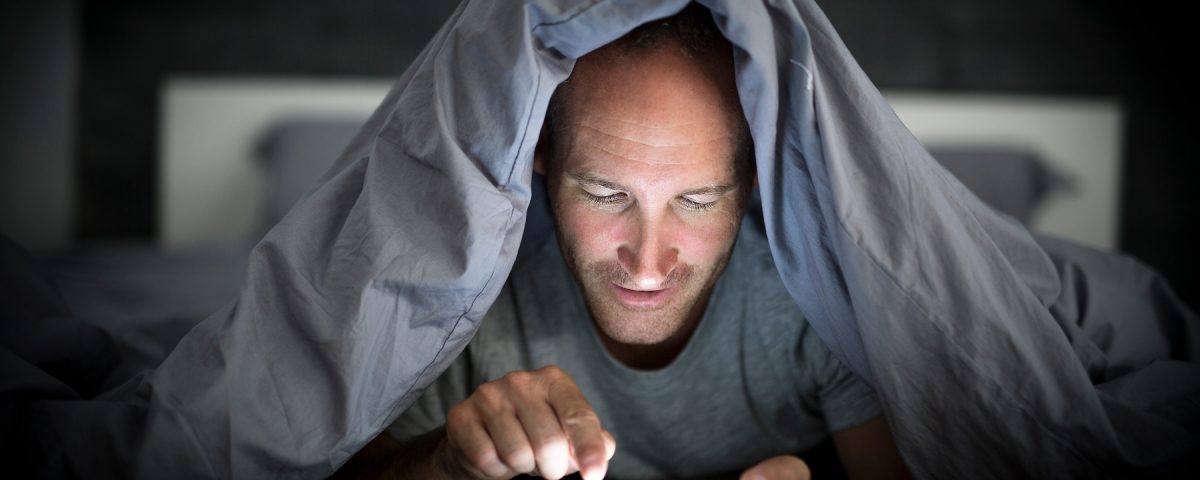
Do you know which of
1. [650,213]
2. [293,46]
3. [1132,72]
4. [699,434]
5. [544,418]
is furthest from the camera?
[1132,72]

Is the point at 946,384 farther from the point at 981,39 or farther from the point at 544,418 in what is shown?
the point at 981,39

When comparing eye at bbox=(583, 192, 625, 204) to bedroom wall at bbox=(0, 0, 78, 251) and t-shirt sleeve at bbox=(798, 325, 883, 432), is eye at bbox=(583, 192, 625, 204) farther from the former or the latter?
bedroom wall at bbox=(0, 0, 78, 251)

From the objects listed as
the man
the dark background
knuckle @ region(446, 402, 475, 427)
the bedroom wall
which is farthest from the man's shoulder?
the bedroom wall

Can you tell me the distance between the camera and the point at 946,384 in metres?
0.72

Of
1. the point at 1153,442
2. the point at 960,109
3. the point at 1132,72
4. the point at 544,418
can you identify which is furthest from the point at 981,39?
the point at 544,418

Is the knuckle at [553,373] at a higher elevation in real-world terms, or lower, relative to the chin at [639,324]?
higher

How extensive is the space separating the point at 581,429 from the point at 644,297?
11.3 inches

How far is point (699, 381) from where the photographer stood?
39.7 inches

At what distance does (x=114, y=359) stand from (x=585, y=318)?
1.79 feet

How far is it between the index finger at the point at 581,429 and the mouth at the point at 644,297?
23 centimetres

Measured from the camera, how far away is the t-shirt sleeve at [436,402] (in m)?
0.91

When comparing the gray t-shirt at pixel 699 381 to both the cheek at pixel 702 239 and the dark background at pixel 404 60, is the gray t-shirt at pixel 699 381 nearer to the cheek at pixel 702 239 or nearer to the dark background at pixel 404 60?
the cheek at pixel 702 239

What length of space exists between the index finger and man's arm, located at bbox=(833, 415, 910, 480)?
0.37 m

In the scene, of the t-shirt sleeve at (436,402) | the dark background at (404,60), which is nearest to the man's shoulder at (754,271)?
the t-shirt sleeve at (436,402)
